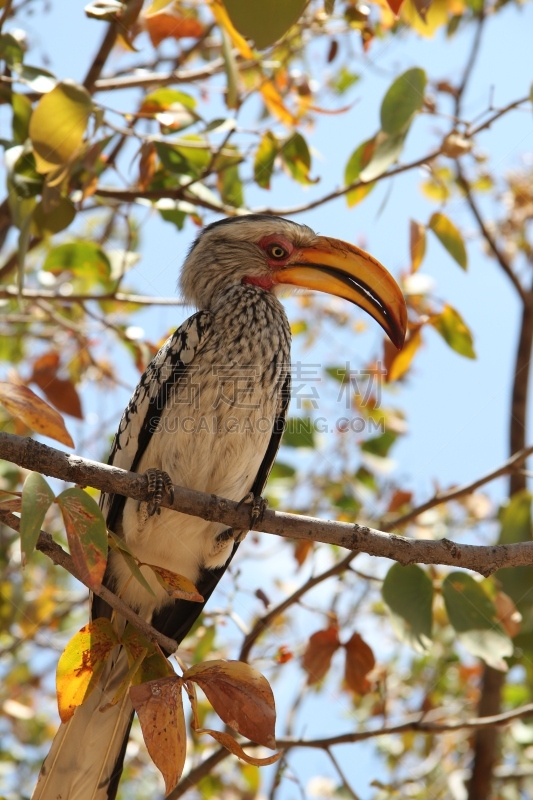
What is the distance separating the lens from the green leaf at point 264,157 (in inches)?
139

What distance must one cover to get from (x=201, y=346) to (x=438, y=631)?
2.74m

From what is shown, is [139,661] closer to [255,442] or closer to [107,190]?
[255,442]

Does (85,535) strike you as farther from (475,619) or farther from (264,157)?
(264,157)

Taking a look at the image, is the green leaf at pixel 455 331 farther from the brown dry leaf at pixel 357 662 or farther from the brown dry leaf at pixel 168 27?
the brown dry leaf at pixel 168 27

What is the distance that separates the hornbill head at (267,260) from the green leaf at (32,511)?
1.73 m

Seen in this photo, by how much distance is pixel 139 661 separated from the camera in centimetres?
217

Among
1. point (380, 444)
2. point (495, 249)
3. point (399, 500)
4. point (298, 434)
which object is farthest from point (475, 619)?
point (495, 249)

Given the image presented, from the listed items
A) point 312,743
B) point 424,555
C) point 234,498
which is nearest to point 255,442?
point 234,498

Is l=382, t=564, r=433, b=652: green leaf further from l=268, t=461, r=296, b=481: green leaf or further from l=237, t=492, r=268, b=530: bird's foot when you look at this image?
l=268, t=461, r=296, b=481: green leaf

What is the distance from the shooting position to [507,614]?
2984 mm

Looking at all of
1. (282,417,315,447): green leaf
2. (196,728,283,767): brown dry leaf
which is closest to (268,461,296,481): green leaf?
(282,417,315,447): green leaf

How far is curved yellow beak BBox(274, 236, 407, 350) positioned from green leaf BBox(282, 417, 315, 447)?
806 millimetres

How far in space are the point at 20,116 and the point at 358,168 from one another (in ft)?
4.45

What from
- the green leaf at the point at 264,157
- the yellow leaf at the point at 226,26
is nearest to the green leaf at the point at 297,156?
the green leaf at the point at 264,157
